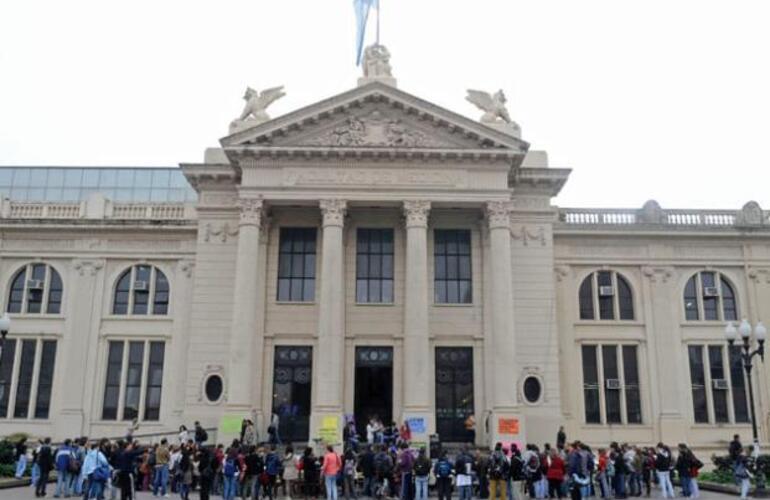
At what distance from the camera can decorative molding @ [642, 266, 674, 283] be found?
1383 inches

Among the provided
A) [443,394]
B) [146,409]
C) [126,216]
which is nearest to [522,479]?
[443,394]

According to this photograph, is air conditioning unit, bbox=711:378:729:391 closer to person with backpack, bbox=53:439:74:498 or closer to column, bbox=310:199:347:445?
column, bbox=310:199:347:445

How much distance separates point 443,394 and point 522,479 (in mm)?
10635

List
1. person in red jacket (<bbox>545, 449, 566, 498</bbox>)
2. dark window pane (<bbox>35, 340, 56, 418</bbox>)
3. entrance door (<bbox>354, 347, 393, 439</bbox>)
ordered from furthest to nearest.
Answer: dark window pane (<bbox>35, 340, 56, 418</bbox>)
entrance door (<bbox>354, 347, 393, 439</bbox>)
person in red jacket (<bbox>545, 449, 566, 498</bbox>)

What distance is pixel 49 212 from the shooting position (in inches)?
1428

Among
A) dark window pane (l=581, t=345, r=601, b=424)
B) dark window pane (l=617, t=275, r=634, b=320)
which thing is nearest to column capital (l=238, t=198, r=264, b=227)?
dark window pane (l=581, t=345, r=601, b=424)

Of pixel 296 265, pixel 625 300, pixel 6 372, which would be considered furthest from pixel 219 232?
pixel 625 300

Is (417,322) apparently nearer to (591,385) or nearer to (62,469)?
(591,385)

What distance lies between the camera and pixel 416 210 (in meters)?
31.7

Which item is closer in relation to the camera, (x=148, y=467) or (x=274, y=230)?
(x=148, y=467)

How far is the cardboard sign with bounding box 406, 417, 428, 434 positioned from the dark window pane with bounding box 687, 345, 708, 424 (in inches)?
538

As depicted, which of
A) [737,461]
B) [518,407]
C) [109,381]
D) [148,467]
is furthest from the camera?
[109,381]

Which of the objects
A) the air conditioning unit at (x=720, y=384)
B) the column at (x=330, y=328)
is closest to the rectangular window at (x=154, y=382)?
the column at (x=330, y=328)

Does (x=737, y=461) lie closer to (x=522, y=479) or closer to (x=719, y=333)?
(x=522, y=479)
